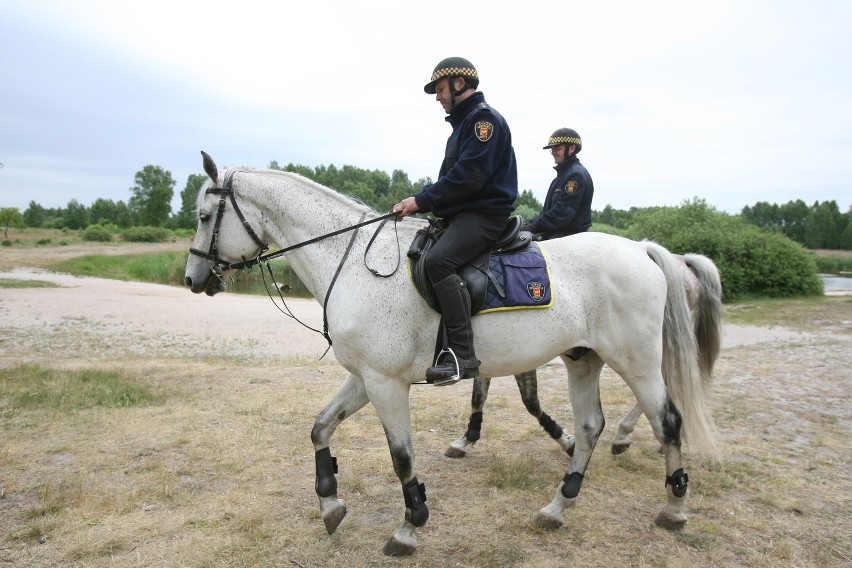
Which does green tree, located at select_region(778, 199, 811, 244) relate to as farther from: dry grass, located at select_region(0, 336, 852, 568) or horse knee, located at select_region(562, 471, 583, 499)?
horse knee, located at select_region(562, 471, 583, 499)

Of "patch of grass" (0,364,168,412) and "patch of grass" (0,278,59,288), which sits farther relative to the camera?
"patch of grass" (0,278,59,288)

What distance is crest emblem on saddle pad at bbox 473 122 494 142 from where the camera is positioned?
3.74 meters

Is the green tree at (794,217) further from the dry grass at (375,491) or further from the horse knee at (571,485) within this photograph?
the horse knee at (571,485)

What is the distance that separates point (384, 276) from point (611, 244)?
1836 mm

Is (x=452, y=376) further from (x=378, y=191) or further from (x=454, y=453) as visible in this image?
(x=378, y=191)

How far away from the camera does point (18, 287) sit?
67.5ft

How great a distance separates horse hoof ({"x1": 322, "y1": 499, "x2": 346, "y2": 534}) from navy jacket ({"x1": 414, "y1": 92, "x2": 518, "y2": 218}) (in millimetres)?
2314

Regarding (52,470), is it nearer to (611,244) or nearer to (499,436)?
(499,436)

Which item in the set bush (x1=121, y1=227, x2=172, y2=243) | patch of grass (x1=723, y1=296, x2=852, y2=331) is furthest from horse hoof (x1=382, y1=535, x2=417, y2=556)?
bush (x1=121, y1=227, x2=172, y2=243)

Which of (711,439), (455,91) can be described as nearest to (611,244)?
(455,91)

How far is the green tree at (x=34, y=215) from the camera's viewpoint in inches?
3642

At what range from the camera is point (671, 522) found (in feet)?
13.8

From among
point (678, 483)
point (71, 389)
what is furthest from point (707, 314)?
point (71, 389)

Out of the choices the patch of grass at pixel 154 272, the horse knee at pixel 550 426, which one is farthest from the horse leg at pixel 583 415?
the patch of grass at pixel 154 272
